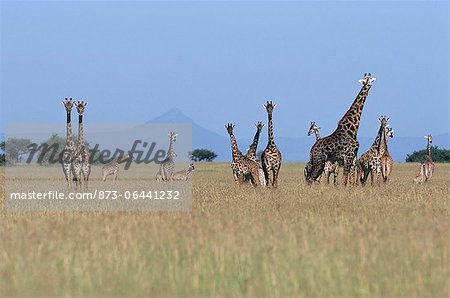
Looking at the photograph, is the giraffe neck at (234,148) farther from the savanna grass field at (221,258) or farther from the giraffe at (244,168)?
the savanna grass field at (221,258)

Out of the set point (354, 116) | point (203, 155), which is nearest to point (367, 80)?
point (354, 116)

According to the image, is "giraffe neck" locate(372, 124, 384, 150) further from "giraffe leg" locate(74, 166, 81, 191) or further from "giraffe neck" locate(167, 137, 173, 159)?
"giraffe leg" locate(74, 166, 81, 191)

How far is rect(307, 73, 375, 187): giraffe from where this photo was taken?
1902 cm

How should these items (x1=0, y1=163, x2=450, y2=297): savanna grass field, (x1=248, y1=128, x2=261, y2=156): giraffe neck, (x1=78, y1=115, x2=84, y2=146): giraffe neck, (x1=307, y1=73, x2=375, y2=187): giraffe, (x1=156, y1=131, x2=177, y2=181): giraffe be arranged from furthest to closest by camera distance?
(x1=156, y1=131, x2=177, y2=181): giraffe, (x1=248, y1=128, x2=261, y2=156): giraffe neck, (x1=78, y1=115, x2=84, y2=146): giraffe neck, (x1=307, y1=73, x2=375, y2=187): giraffe, (x1=0, y1=163, x2=450, y2=297): savanna grass field

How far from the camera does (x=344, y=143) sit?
1900 centimetres

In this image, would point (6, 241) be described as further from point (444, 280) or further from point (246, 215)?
point (444, 280)

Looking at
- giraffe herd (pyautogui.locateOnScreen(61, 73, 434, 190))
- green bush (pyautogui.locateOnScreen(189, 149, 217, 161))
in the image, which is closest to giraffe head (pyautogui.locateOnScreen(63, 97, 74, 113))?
giraffe herd (pyautogui.locateOnScreen(61, 73, 434, 190))

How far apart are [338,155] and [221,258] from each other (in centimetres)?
1164

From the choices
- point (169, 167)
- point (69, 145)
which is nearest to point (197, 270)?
point (69, 145)

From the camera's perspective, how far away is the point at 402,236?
8906 millimetres

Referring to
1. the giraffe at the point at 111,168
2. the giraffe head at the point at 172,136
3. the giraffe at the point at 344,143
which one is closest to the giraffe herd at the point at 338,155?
the giraffe at the point at 344,143

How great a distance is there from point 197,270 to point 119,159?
22.7 meters

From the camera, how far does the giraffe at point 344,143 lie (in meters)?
19.0

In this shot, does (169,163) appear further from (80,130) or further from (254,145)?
(80,130)
